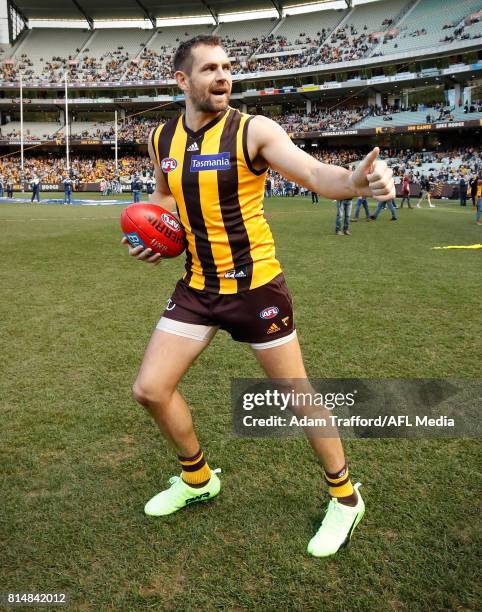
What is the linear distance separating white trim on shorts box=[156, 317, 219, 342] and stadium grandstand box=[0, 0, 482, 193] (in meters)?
42.0

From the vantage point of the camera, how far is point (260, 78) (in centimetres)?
5412

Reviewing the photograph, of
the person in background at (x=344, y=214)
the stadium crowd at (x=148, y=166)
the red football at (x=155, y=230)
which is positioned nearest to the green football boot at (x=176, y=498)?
the red football at (x=155, y=230)

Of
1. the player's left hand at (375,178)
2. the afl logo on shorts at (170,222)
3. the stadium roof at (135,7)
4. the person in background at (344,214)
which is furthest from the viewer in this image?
the stadium roof at (135,7)

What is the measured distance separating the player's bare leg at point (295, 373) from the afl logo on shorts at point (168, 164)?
103cm

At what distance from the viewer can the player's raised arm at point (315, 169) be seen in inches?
78.2

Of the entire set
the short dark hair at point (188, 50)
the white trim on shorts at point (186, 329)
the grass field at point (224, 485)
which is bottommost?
the grass field at point (224, 485)

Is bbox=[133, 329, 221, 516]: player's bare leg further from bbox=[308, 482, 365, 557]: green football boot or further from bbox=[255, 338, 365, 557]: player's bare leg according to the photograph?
bbox=[308, 482, 365, 557]: green football boot

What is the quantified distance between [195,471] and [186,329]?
2.72 feet

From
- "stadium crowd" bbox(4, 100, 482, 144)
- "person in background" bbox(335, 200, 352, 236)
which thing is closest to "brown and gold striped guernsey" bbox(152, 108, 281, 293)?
"person in background" bbox(335, 200, 352, 236)

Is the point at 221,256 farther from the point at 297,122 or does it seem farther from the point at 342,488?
the point at 297,122

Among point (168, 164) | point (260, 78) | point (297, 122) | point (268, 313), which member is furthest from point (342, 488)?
point (260, 78)

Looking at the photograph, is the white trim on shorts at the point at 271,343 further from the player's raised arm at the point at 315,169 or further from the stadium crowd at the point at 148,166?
the stadium crowd at the point at 148,166

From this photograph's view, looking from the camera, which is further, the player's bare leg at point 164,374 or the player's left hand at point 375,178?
the player's bare leg at point 164,374

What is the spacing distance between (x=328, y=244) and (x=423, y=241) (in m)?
2.66
